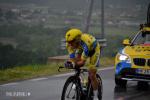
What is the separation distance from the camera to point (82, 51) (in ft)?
32.7

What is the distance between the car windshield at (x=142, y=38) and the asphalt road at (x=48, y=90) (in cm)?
115

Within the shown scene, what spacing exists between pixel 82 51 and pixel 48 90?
334 centimetres

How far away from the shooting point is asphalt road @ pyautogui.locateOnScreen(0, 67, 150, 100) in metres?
12.0

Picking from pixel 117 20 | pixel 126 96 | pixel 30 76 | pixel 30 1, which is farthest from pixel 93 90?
pixel 30 1

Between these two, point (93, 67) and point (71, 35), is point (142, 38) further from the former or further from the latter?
point (71, 35)

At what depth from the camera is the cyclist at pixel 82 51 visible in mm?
9500

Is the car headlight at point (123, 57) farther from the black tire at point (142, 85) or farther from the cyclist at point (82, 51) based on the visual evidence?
the cyclist at point (82, 51)

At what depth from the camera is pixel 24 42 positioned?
5312 cm

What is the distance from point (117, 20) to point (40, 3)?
7.93 metres

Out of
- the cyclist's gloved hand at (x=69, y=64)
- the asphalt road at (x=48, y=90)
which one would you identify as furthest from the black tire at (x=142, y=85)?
the cyclist's gloved hand at (x=69, y=64)

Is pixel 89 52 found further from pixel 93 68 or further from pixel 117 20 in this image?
pixel 117 20

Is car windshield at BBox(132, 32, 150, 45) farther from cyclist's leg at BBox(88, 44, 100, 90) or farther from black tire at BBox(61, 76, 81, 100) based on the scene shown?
black tire at BBox(61, 76, 81, 100)

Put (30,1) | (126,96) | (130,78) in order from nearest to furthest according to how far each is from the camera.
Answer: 1. (126,96)
2. (130,78)
3. (30,1)

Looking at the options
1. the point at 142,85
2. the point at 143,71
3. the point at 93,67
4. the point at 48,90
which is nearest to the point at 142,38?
the point at 142,85
